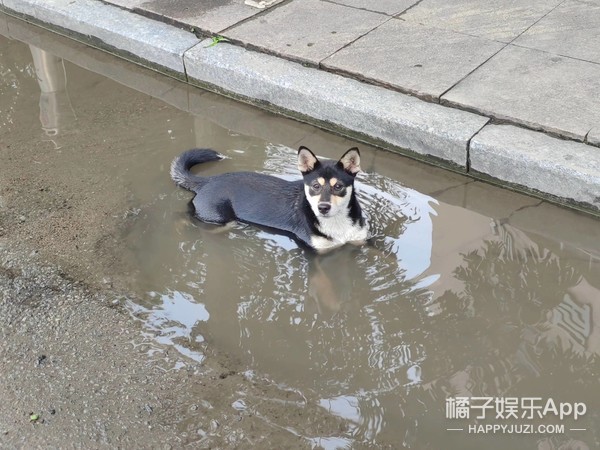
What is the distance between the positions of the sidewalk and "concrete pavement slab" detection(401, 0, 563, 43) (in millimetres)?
16

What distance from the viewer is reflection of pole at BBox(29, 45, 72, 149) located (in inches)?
240

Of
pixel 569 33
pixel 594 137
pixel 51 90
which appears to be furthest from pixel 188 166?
pixel 569 33

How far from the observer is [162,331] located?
4184mm

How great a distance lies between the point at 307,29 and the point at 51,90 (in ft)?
7.39

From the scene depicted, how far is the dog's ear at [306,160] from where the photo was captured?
15.0ft

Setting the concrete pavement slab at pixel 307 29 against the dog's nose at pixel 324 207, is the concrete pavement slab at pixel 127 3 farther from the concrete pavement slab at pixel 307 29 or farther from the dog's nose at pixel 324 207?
the dog's nose at pixel 324 207

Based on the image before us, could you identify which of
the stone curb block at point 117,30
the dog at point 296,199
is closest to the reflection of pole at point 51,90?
the stone curb block at point 117,30

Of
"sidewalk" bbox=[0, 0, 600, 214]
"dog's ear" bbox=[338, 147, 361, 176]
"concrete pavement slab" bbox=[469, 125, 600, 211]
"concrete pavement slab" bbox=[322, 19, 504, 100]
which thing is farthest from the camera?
"concrete pavement slab" bbox=[322, 19, 504, 100]

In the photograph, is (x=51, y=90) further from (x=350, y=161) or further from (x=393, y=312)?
(x=393, y=312)

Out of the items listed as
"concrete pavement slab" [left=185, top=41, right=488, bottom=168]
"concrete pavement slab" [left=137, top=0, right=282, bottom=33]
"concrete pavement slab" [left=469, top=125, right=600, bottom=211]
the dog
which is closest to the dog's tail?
the dog

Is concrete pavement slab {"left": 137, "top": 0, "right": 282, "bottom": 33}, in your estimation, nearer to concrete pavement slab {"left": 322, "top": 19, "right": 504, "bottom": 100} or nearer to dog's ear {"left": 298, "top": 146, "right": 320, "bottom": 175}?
concrete pavement slab {"left": 322, "top": 19, "right": 504, "bottom": 100}

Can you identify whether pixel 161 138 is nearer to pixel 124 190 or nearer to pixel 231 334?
pixel 124 190

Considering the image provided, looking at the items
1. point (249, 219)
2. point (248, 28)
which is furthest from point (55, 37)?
point (249, 219)

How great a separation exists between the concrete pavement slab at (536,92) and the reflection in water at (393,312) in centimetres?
80
